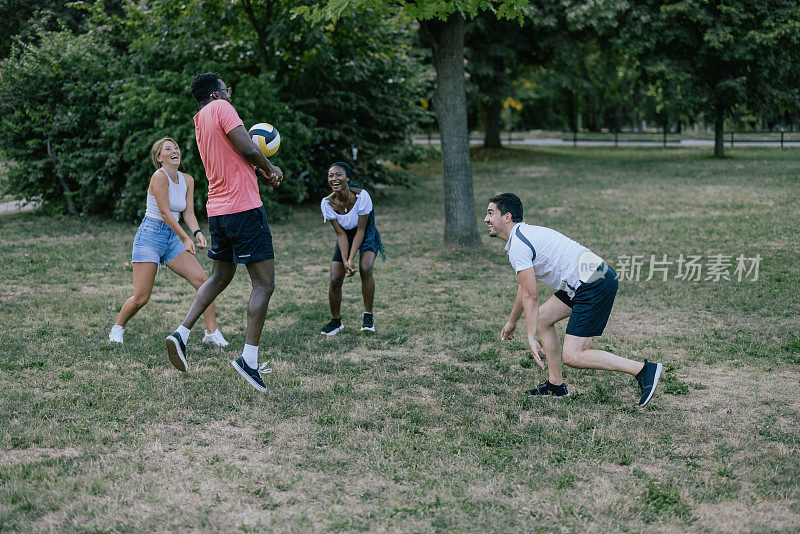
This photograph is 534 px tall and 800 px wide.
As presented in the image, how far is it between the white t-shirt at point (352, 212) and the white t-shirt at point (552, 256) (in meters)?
2.23

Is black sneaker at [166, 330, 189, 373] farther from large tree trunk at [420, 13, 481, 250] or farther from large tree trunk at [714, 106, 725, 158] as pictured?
large tree trunk at [714, 106, 725, 158]

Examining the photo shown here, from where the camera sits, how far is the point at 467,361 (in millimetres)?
6496

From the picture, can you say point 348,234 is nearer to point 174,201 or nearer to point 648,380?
point 174,201

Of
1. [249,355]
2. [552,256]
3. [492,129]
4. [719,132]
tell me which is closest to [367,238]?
[249,355]

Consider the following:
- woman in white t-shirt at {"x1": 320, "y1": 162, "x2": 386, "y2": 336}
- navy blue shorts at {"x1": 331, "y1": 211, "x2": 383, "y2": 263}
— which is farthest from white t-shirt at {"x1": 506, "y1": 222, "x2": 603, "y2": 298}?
navy blue shorts at {"x1": 331, "y1": 211, "x2": 383, "y2": 263}

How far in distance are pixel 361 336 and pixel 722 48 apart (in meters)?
21.7

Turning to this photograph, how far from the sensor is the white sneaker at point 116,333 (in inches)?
270

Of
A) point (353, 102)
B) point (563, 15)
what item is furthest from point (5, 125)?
point (563, 15)

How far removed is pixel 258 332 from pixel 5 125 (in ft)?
41.4

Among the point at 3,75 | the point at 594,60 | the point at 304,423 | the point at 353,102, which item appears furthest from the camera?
the point at 594,60

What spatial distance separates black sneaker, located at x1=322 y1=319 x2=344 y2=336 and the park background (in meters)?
0.34

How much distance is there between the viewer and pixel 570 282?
5.20 m

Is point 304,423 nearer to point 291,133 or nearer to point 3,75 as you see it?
point 291,133

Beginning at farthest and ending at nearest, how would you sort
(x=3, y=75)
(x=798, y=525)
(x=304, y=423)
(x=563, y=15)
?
(x=563, y=15) < (x=3, y=75) < (x=304, y=423) < (x=798, y=525)
